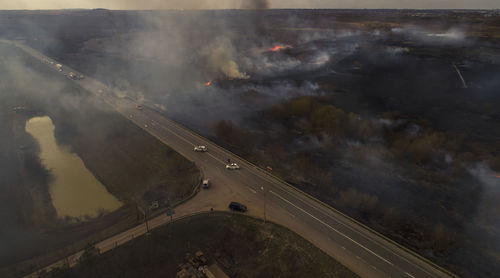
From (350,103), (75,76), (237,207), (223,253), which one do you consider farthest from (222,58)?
(223,253)

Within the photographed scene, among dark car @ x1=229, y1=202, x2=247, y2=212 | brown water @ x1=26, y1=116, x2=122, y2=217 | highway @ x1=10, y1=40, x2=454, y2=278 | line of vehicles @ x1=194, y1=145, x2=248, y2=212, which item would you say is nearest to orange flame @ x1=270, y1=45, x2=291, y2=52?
highway @ x1=10, y1=40, x2=454, y2=278

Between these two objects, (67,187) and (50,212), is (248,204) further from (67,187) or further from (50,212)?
(67,187)

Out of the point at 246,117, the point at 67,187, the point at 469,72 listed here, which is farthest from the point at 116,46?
the point at 469,72

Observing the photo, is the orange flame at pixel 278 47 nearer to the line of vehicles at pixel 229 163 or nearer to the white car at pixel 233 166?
the line of vehicles at pixel 229 163

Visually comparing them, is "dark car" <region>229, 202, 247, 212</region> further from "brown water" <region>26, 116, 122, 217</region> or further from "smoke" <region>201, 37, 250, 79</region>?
"smoke" <region>201, 37, 250, 79</region>

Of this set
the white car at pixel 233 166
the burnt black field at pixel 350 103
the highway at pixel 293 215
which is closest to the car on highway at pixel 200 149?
the highway at pixel 293 215

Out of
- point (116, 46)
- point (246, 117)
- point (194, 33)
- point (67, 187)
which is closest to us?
point (67, 187)

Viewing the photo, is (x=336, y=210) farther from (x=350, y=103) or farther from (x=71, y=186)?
(x=350, y=103)

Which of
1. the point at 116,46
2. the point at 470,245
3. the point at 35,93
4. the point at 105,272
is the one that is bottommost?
the point at 470,245
